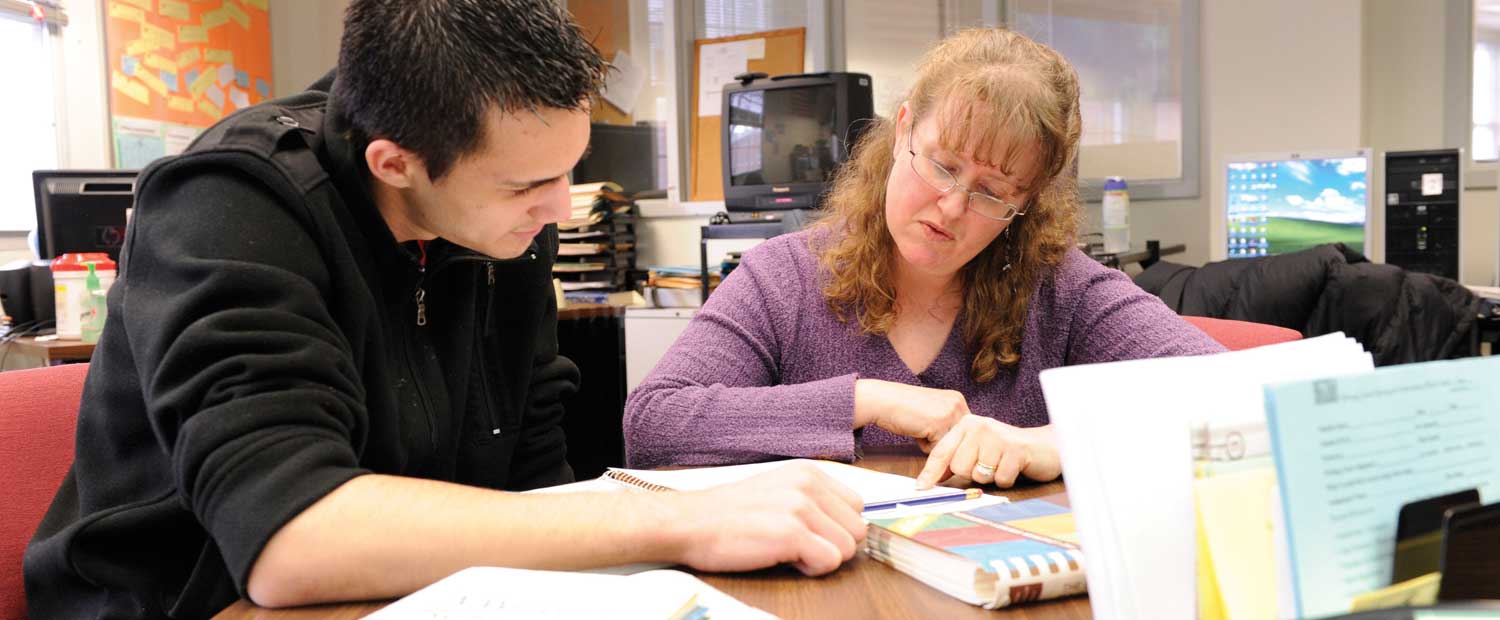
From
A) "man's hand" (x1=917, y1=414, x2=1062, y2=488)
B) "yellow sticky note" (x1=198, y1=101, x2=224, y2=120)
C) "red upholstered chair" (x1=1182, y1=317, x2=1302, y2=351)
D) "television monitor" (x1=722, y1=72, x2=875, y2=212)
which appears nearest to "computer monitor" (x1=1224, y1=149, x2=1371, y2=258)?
"television monitor" (x1=722, y1=72, x2=875, y2=212)

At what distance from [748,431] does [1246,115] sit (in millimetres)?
3431

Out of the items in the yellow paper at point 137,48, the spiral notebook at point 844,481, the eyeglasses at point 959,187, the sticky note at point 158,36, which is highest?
the sticky note at point 158,36

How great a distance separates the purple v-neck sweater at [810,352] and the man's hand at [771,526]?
42 centimetres

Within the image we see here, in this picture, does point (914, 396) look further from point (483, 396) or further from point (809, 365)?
point (483, 396)

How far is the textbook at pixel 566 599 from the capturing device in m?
0.62

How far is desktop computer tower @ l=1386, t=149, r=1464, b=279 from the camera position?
341 centimetres

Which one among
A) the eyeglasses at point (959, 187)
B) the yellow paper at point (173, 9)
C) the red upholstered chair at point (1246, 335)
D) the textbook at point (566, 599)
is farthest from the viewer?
the yellow paper at point (173, 9)

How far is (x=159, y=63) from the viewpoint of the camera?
14.4 feet

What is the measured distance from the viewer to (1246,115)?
397cm

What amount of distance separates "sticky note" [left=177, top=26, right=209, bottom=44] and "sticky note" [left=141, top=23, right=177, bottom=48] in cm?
4

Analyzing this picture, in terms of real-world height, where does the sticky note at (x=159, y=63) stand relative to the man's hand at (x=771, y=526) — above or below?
above

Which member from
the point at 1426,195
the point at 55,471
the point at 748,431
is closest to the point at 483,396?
the point at 748,431

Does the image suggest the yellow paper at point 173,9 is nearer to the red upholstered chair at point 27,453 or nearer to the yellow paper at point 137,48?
the yellow paper at point 137,48

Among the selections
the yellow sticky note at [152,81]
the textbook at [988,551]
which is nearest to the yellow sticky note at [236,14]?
the yellow sticky note at [152,81]
